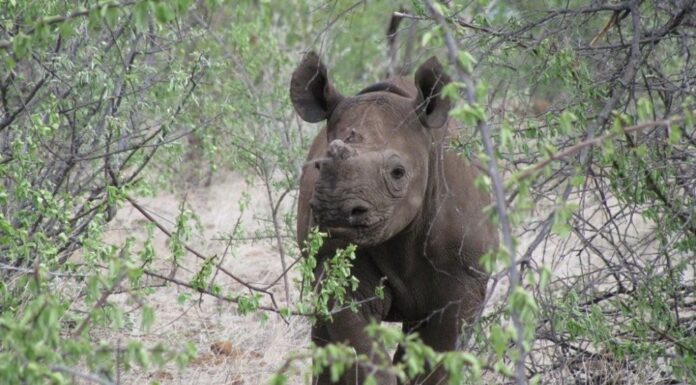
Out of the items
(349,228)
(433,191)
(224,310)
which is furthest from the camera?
(224,310)

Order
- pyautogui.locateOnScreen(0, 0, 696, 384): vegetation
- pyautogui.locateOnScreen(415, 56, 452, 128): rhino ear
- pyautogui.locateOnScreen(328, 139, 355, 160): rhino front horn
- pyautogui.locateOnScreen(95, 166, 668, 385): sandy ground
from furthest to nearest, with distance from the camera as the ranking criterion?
pyautogui.locateOnScreen(95, 166, 668, 385): sandy ground < pyautogui.locateOnScreen(415, 56, 452, 128): rhino ear < pyautogui.locateOnScreen(328, 139, 355, 160): rhino front horn < pyautogui.locateOnScreen(0, 0, 696, 384): vegetation

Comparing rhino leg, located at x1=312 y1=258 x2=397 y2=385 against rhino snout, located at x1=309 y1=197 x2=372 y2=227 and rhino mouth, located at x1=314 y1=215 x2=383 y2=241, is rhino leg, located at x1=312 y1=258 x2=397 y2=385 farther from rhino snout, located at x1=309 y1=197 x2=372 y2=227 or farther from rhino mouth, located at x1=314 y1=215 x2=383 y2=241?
rhino snout, located at x1=309 y1=197 x2=372 y2=227

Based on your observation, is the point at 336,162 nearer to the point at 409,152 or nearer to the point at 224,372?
the point at 409,152

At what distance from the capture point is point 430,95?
6477 mm

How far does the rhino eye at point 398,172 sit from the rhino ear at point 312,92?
0.70 metres

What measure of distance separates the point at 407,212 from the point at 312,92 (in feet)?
3.04

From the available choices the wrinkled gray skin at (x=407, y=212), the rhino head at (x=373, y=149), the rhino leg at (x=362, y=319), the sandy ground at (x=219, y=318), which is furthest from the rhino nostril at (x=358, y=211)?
the sandy ground at (x=219, y=318)

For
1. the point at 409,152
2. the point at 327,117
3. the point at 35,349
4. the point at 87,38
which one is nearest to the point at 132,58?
the point at 87,38

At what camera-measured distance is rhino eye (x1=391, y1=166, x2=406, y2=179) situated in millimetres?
6191

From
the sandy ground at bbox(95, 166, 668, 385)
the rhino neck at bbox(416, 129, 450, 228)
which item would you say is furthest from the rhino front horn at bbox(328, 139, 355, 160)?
the rhino neck at bbox(416, 129, 450, 228)

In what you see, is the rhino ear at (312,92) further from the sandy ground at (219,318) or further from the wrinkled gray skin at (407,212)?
the sandy ground at (219,318)

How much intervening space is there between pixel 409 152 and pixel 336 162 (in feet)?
2.38

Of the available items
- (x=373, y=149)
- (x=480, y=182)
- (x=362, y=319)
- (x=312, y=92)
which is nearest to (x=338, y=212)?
(x=373, y=149)

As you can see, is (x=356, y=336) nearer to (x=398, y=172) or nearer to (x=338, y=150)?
(x=398, y=172)
